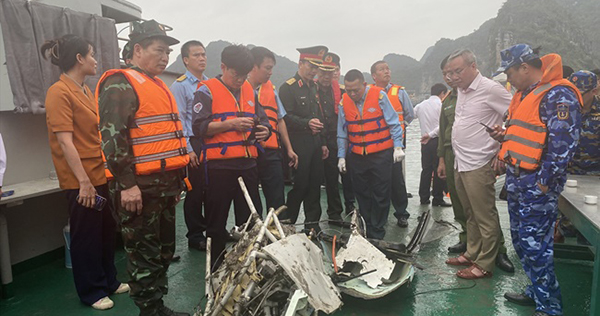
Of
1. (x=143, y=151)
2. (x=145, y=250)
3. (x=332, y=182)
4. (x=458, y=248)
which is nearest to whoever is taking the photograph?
(x=143, y=151)

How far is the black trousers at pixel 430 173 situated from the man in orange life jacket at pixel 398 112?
0.51 meters

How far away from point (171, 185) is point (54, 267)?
214cm

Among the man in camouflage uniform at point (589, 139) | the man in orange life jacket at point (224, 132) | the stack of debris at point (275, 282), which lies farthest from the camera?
the man in camouflage uniform at point (589, 139)

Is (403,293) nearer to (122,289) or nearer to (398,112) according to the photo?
(122,289)

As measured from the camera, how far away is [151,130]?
7.52 feet

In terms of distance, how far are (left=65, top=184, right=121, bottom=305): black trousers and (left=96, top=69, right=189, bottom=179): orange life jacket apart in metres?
0.66

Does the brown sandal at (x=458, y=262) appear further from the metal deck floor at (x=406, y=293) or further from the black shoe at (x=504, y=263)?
the black shoe at (x=504, y=263)

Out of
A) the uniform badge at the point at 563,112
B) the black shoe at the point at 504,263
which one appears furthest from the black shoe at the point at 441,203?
the uniform badge at the point at 563,112

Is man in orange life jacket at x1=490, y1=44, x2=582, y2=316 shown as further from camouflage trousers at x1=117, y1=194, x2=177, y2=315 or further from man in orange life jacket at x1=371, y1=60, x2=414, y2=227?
camouflage trousers at x1=117, y1=194, x2=177, y2=315

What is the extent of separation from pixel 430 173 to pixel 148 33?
15.3 ft

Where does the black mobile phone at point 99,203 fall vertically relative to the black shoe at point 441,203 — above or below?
above

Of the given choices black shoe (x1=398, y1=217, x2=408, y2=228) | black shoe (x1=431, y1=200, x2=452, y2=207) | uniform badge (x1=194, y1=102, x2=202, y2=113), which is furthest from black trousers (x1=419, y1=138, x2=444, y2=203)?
uniform badge (x1=194, y1=102, x2=202, y2=113)

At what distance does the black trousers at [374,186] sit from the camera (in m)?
3.93

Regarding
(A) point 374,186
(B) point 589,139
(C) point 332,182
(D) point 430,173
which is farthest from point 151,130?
(D) point 430,173
